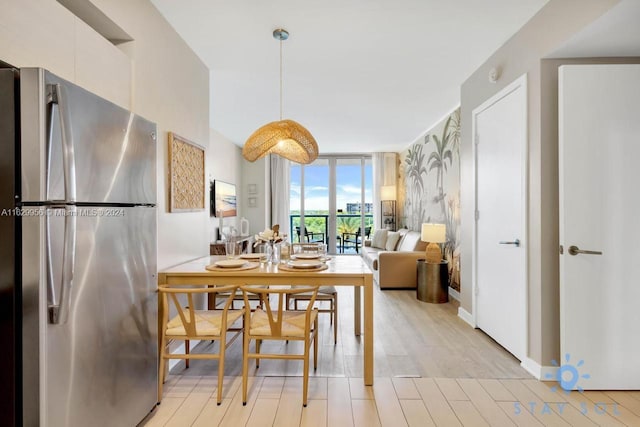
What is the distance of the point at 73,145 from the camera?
1288mm

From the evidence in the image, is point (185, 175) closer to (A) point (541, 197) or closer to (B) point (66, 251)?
(B) point (66, 251)

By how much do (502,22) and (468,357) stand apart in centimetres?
270

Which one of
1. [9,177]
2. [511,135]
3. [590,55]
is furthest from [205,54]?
[590,55]

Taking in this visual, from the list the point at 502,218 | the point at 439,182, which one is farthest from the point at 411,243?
the point at 502,218

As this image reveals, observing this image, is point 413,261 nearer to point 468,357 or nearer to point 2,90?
point 468,357

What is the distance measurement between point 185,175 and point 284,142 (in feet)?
3.06

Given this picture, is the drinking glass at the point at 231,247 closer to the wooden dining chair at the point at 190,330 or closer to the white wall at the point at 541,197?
the wooden dining chair at the point at 190,330

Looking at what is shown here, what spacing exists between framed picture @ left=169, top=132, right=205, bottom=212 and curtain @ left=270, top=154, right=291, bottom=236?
14.8ft

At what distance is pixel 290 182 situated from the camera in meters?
7.99

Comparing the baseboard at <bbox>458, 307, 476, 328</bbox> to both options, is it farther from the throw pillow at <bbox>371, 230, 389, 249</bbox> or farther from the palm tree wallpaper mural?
the throw pillow at <bbox>371, 230, 389, 249</bbox>

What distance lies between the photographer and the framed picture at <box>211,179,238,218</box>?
5.84m

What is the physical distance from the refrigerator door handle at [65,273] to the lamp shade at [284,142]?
157cm

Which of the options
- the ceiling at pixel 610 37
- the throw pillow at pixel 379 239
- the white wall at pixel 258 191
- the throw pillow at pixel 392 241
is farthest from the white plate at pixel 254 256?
the white wall at pixel 258 191

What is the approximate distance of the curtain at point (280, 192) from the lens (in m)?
7.73
